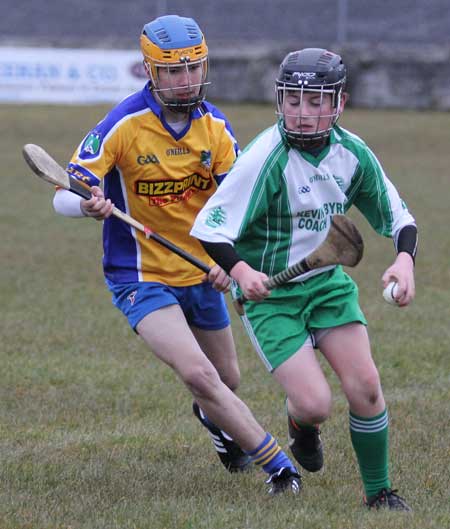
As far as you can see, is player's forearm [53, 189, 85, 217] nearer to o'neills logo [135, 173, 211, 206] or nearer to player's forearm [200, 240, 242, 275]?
o'neills logo [135, 173, 211, 206]

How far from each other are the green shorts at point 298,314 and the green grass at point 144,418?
0.63 metres

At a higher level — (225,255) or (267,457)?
(225,255)

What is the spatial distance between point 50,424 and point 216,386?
1520mm

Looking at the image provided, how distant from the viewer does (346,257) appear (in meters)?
3.93

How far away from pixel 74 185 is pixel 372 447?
5.24 feet

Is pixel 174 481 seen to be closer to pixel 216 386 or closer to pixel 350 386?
pixel 216 386

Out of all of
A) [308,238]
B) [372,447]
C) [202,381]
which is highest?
[308,238]

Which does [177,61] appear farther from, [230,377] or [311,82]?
[230,377]

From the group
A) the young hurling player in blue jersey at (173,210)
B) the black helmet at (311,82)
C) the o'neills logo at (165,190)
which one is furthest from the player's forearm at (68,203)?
the black helmet at (311,82)

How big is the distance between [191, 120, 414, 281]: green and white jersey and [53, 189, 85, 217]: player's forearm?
1.84 feet

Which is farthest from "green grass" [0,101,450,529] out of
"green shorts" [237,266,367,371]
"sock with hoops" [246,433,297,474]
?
"green shorts" [237,266,367,371]

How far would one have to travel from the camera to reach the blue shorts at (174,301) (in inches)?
179

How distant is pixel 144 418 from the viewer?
18.7 feet

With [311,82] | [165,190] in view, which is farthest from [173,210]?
[311,82]
